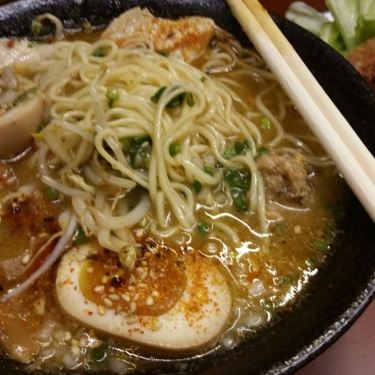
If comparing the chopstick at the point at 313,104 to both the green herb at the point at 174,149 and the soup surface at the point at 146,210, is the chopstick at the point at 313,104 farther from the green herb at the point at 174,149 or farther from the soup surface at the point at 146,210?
the green herb at the point at 174,149

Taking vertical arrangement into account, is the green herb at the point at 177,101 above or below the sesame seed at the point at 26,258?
above

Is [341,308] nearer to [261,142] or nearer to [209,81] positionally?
[261,142]

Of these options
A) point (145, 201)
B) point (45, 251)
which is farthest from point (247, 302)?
point (45, 251)

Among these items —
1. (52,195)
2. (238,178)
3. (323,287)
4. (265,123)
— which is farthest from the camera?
(265,123)

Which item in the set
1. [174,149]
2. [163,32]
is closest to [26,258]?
[174,149]

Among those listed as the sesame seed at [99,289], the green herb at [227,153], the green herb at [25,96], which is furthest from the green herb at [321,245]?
the green herb at [25,96]

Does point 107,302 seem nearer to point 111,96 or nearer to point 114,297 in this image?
point 114,297
